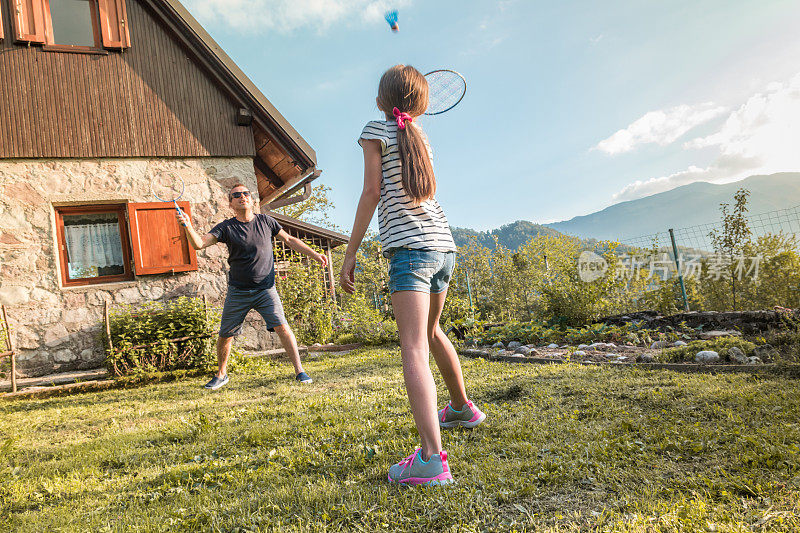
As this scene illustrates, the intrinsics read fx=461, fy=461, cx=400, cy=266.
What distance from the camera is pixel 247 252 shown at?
4867mm

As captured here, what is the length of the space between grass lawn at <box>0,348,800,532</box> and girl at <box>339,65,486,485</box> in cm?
20

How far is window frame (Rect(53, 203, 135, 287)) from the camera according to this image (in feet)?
21.4

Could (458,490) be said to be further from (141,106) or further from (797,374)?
(141,106)

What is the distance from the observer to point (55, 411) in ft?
14.3

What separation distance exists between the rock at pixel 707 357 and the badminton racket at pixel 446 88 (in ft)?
9.42

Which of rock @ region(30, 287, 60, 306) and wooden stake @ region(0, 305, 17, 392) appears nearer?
wooden stake @ region(0, 305, 17, 392)

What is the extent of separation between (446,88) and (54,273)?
20.1 feet

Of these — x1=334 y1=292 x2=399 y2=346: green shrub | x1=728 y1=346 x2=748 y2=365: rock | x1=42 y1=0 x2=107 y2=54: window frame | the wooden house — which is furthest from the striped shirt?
x1=42 y1=0 x2=107 y2=54: window frame

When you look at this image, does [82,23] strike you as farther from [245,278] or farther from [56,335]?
[245,278]

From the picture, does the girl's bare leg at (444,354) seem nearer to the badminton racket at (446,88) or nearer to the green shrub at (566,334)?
the badminton racket at (446,88)

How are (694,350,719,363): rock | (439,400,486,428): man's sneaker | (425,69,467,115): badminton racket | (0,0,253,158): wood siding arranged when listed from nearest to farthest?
1. (439,400,486,428): man's sneaker
2. (425,69,467,115): badminton racket
3. (694,350,719,363): rock
4. (0,0,253,158): wood siding

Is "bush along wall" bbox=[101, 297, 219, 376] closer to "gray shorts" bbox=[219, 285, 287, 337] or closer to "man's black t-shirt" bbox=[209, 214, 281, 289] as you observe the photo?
"gray shorts" bbox=[219, 285, 287, 337]

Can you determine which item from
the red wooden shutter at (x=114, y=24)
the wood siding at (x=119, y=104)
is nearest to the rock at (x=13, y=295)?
the wood siding at (x=119, y=104)

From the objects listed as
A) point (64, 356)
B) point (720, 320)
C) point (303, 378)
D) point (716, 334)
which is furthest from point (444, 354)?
point (64, 356)
